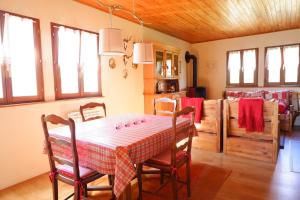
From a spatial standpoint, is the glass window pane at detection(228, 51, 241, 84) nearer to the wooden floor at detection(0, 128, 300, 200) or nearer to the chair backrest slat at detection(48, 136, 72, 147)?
the wooden floor at detection(0, 128, 300, 200)

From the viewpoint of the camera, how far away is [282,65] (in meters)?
5.46

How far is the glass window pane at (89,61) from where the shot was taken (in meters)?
3.33

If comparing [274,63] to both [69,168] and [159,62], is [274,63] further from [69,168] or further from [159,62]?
[69,168]

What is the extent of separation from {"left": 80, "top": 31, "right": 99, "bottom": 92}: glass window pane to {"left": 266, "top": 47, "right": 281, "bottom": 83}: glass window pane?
4566 millimetres

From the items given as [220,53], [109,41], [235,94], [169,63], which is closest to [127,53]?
[169,63]

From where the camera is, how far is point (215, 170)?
283 cm

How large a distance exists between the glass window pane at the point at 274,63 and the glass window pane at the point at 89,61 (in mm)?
4566

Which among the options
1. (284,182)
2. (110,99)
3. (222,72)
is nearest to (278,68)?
(222,72)

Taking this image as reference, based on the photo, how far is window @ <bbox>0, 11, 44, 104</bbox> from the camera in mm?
2434

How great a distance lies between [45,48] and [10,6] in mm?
583

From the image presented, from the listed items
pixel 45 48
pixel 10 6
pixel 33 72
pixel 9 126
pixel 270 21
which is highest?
pixel 270 21

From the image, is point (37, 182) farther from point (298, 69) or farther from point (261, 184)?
point (298, 69)

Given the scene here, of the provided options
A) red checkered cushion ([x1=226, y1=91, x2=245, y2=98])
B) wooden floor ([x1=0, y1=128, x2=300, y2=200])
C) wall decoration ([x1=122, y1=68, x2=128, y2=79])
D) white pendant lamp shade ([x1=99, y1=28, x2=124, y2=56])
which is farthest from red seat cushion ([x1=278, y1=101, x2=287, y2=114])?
white pendant lamp shade ([x1=99, y1=28, x2=124, y2=56])

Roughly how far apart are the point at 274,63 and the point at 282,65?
19 cm
